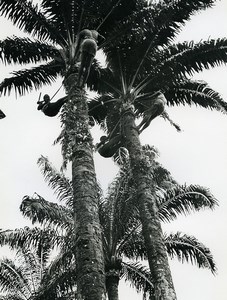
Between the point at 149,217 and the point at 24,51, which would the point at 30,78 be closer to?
the point at 24,51

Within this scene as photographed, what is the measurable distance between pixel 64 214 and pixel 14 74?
4.43m

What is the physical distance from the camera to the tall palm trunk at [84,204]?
580cm

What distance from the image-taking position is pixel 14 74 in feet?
34.9

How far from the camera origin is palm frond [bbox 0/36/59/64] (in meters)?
10.1

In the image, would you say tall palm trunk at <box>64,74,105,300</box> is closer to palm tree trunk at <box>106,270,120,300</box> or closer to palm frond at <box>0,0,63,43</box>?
palm frond at <box>0,0,63,43</box>

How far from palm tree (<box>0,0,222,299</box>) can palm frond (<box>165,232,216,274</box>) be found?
3759mm

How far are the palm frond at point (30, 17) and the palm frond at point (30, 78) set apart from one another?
0.70m

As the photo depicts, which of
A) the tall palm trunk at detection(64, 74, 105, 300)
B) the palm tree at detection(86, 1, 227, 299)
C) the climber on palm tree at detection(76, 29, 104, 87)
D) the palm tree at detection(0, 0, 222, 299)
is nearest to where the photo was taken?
the tall palm trunk at detection(64, 74, 105, 300)

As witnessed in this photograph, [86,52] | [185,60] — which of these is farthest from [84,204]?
[185,60]

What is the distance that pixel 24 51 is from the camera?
1033 cm

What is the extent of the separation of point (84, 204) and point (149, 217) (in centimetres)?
310

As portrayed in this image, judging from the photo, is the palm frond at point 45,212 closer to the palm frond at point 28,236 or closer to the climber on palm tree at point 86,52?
the palm frond at point 28,236

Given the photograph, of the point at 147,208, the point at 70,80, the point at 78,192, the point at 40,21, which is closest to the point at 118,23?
the point at 40,21

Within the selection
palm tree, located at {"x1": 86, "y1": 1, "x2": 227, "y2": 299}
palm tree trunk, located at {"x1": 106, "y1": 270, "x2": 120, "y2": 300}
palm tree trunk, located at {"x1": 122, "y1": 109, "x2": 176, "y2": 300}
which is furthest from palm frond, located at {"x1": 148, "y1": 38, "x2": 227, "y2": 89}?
palm tree trunk, located at {"x1": 106, "y1": 270, "x2": 120, "y2": 300}
